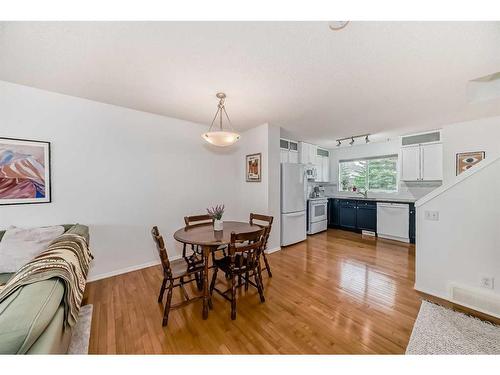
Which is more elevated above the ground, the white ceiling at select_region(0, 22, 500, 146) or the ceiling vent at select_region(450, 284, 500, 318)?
the white ceiling at select_region(0, 22, 500, 146)

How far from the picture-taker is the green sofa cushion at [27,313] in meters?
0.74

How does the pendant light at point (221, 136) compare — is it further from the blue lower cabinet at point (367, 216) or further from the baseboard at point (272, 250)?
the blue lower cabinet at point (367, 216)

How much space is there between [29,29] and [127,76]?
27.6 inches

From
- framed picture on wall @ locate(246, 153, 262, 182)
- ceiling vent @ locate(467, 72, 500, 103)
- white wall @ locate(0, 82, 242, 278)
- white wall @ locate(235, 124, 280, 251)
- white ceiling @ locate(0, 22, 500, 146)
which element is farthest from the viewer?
framed picture on wall @ locate(246, 153, 262, 182)

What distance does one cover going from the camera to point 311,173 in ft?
17.6

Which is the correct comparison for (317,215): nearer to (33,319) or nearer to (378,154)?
(378,154)

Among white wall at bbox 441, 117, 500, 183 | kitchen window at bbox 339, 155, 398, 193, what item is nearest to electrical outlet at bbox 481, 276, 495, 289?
white wall at bbox 441, 117, 500, 183

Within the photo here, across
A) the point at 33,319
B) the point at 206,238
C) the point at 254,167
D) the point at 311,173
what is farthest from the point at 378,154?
the point at 33,319

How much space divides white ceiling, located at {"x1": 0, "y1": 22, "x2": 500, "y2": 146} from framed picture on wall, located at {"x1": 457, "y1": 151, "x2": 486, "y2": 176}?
911mm

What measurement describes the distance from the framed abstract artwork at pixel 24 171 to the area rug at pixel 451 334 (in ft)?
12.9

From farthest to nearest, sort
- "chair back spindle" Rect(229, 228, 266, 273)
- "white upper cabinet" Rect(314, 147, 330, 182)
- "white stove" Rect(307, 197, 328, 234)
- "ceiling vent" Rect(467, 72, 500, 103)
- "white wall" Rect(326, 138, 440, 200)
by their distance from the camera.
Result: 1. "white upper cabinet" Rect(314, 147, 330, 182)
2. "white stove" Rect(307, 197, 328, 234)
3. "white wall" Rect(326, 138, 440, 200)
4. "ceiling vent" Rect(467, 72, 500, 103)
5. "chair back spindle" Rect(229, 228, 266, 273)

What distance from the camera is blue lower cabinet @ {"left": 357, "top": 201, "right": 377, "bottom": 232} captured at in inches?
185

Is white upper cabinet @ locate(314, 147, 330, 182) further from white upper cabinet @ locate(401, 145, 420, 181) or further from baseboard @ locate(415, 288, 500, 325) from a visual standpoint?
baseboard @ locate(415, 288, 500, 325)
